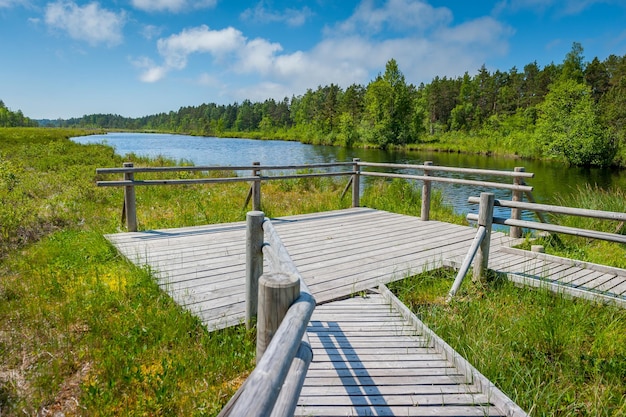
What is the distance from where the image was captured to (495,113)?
59.2 meters

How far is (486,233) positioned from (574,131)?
3297 centimetres

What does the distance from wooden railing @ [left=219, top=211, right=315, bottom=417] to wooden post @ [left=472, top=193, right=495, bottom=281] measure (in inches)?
104

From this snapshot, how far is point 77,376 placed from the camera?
294 cm

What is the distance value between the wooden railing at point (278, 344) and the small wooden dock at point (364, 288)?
32.9 inches

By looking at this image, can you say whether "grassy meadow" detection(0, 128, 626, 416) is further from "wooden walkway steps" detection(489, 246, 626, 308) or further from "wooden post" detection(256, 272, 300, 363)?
"wooden post" detection(256, 272, 300, 363)

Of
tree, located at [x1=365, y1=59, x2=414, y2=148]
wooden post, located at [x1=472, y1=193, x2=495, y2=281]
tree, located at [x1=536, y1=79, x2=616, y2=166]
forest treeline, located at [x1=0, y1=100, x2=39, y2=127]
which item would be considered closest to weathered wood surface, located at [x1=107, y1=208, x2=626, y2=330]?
wooden post, located at [x1=472, y1=193, x2=495, y2=281]

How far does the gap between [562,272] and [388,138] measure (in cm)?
4879

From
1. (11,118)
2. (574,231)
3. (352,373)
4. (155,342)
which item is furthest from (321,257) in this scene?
(11,118)

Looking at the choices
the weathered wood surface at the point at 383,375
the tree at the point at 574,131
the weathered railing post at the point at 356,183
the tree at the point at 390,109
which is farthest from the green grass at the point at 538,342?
the tree at the point at 390,109

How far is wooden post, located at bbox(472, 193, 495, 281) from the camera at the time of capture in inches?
170

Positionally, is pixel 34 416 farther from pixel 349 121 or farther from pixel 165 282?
pixel 349 121

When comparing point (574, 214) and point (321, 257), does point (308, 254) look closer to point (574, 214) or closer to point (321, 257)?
point (321, 257)

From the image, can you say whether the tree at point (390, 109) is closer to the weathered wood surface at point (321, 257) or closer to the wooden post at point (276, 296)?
the weathered wood surface at point (321, 257)

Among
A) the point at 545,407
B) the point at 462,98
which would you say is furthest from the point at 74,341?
the point at 462,98
